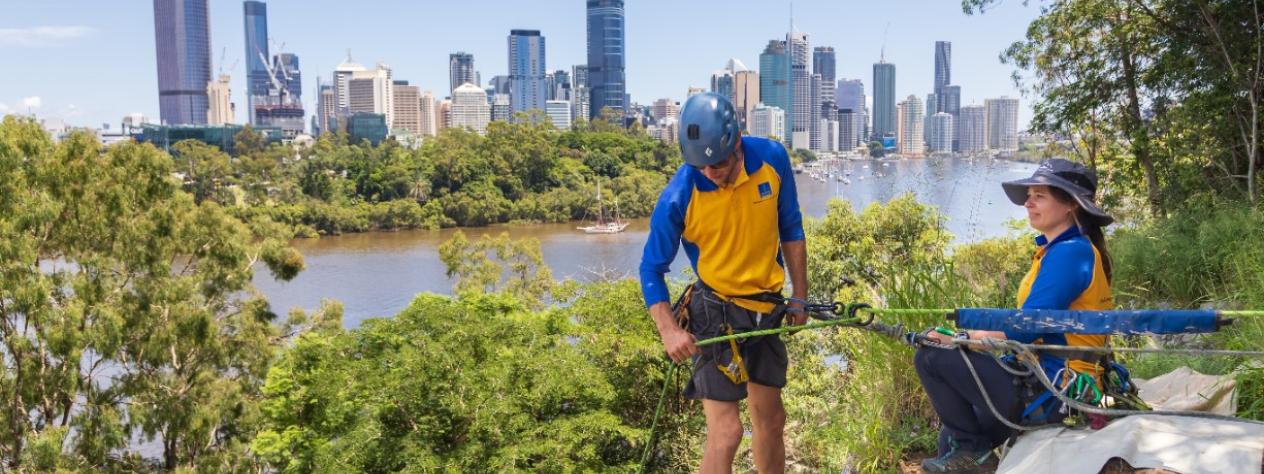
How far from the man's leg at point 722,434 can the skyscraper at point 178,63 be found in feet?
699

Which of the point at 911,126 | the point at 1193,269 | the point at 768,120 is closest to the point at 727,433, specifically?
A: the point at 1193,269

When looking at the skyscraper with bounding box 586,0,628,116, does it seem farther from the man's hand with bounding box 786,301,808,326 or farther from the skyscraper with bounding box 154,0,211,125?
the man's hand with bounding box 786,301,808,326

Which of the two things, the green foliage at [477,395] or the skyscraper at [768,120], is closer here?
the green foliage at [477,395]

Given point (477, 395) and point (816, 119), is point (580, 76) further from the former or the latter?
point (477, 395)

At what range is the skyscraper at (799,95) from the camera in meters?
56.3

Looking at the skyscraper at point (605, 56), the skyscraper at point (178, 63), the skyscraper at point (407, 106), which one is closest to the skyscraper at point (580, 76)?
the skyscraper at point (605, 56)

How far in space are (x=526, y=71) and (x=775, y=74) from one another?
143364mm

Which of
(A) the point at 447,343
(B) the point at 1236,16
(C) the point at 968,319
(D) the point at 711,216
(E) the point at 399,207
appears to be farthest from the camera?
(E) the point at 399,207

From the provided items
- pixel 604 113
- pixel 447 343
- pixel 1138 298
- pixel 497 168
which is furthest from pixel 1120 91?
pixel 604 113

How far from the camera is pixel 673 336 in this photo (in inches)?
92.5

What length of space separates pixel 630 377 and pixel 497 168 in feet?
175

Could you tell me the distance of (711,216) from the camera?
2375 mm

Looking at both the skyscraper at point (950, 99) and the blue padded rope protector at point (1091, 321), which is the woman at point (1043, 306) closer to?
the blue padded rope protector at point (1091, 321)

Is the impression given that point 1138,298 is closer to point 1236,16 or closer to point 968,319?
point 968,319
